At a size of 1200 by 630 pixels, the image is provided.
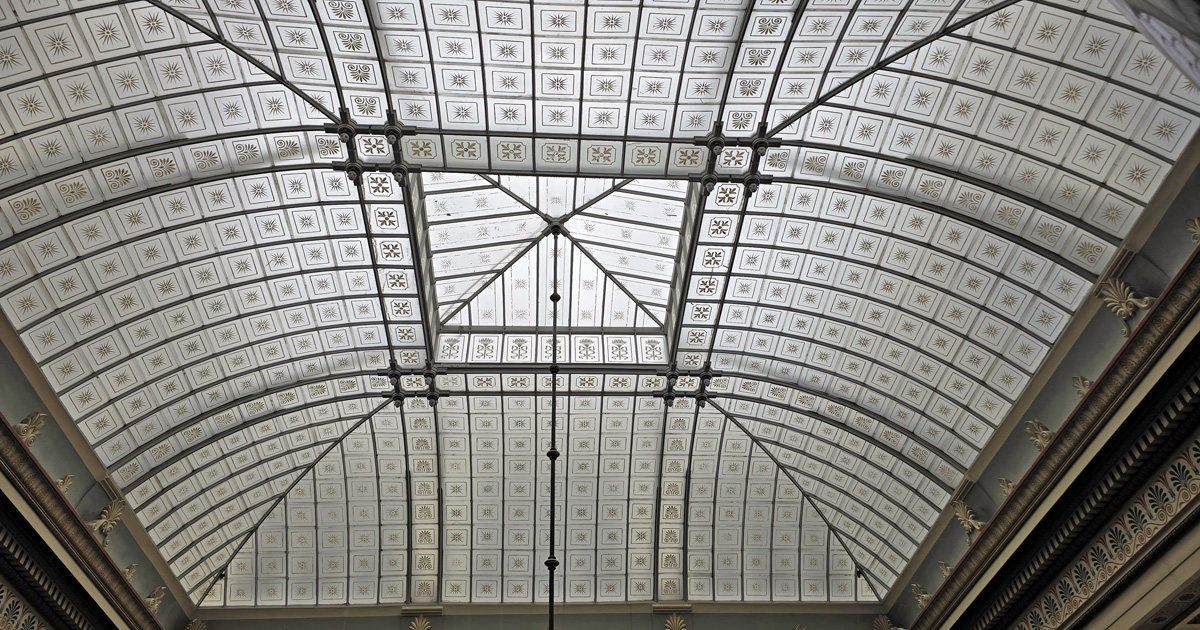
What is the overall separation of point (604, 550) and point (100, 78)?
76.9 feet

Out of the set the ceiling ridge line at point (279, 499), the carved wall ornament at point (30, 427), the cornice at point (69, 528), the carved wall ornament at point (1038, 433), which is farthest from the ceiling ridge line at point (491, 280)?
the carved wall ornament at point (1038, 433)

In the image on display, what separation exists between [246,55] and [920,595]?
26.8 m

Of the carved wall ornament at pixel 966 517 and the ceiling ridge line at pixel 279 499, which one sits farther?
the ceiling ridge line at pixel 279 499

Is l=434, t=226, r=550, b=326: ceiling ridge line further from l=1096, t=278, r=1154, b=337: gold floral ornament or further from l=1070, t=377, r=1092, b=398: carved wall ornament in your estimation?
l=1096, t=278, r=1154, b=337: gold floral ornament

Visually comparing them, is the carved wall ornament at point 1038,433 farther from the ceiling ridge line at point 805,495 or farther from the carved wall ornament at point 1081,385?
the ceiling ridge line at point 805,495

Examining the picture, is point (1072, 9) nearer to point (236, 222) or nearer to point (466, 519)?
point (236, 222)

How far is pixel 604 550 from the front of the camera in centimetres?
3303

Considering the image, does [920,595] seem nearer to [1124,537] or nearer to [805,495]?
[805,495]

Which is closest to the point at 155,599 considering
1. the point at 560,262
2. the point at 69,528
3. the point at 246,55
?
the point at 69,528

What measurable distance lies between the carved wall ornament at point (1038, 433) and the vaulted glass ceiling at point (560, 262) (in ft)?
6.88

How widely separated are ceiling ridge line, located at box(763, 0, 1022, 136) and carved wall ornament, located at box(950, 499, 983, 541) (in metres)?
13.0

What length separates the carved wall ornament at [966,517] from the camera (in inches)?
987

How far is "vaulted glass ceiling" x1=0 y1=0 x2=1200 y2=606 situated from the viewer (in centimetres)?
2062

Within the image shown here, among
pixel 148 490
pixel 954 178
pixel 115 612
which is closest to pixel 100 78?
pixel 148 490
